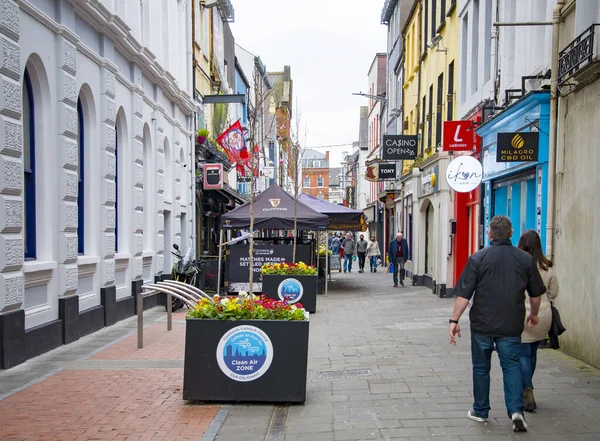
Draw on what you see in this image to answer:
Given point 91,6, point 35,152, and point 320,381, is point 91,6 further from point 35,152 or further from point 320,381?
point 320,381

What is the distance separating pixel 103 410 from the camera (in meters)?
6.20

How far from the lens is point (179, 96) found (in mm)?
18141

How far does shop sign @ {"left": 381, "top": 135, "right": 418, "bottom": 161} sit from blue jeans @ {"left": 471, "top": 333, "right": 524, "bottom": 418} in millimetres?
16375

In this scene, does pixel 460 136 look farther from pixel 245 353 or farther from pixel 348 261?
pixel 348 261

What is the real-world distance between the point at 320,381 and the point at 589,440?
316 centimetres

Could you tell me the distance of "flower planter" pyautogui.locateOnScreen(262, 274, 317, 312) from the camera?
13.7m

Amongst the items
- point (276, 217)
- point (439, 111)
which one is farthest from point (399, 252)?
point (276, 217)

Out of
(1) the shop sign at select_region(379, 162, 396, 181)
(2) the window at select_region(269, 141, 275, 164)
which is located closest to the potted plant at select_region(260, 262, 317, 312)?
(1) the shop sign at select_region(379, 162, 396, 181)

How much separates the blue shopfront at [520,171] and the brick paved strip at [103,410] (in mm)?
6305

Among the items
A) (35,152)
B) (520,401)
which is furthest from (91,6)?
(520,401)

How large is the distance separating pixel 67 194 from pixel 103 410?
465cm

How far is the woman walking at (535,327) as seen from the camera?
5879 millimetres

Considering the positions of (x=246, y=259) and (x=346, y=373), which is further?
(x=246, y=259)

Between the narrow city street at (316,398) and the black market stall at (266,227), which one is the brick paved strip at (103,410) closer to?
the narrow city street at (316,398)
